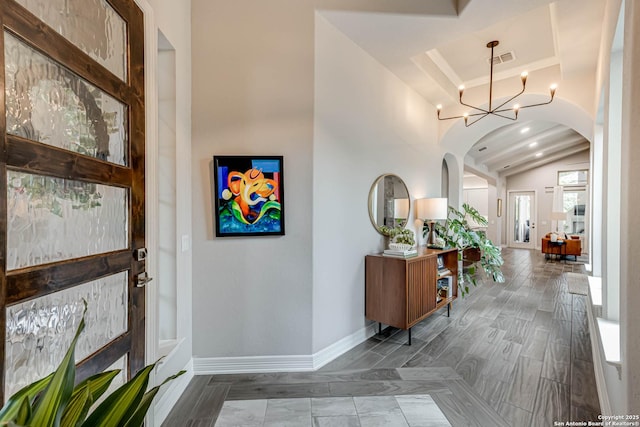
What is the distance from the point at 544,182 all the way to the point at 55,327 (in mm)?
12817

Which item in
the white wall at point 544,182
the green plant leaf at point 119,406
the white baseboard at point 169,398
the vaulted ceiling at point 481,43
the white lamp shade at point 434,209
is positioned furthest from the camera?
the white wall at point 544,182

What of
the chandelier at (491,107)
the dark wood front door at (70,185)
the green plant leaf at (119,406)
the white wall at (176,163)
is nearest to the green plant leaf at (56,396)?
the green plant leaf at (119,406)

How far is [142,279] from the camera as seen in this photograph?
1.52 m

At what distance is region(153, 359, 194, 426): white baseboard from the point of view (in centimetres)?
173

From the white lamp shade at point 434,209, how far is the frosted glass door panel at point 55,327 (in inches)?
130

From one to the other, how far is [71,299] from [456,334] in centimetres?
329

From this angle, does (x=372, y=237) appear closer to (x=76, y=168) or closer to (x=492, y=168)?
(x=76, y=168)

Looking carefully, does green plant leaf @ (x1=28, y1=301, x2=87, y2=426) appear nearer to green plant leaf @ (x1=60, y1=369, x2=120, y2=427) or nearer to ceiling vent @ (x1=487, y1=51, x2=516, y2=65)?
green plant leaf @ (x1=60, y1=369, x2=120, y2=427)

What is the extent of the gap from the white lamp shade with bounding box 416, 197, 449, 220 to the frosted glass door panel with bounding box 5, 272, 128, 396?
3292mm

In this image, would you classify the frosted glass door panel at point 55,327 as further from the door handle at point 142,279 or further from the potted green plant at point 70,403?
the potted green plant at point 70,403

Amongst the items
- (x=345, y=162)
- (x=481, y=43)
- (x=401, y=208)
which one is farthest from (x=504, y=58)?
(x=345, y=162)

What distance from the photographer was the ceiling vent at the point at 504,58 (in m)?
3.28

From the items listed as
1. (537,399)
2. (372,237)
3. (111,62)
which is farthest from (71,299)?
(537,399)

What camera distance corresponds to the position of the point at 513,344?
110 inches
